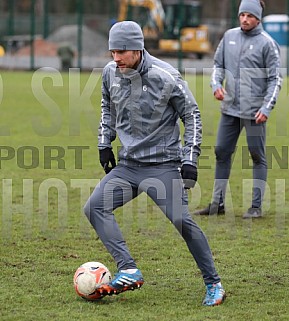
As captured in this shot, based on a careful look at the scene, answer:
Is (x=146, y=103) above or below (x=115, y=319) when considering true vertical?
above

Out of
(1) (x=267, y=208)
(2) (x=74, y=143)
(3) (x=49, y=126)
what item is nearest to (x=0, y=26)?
(3) (x=49, y=126)

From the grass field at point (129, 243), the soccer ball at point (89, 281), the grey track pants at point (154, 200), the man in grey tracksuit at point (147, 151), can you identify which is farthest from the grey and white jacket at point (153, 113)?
the grass field at point (129, 243)

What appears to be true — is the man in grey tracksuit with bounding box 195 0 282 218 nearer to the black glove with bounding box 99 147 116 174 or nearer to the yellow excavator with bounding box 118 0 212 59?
the black glove with bounding box 99 147 116 174

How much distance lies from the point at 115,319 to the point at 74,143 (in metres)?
9.22

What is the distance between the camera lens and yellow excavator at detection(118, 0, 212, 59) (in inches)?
1428

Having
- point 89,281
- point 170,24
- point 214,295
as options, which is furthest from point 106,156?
point 170,24

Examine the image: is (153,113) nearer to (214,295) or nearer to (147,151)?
(147,151)

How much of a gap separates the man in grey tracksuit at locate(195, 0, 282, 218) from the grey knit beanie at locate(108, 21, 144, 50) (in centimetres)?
313

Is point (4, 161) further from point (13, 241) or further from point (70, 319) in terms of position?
point (70, 319)

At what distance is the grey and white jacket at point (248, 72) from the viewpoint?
8.83m

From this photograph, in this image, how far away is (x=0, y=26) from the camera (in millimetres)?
36938

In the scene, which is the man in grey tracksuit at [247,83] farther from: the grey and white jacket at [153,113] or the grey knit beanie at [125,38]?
the grey knit beanie at [125,38]

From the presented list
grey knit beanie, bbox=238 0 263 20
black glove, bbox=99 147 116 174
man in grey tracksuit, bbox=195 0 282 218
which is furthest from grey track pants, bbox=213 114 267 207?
black glove, bbox=99 147 116 174

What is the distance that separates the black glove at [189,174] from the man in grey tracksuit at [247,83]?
3.11 meters
